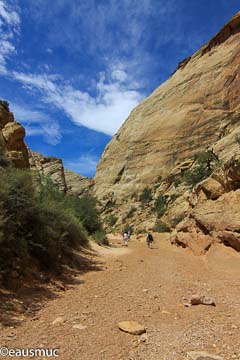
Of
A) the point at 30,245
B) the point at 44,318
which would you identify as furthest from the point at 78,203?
the point at 44,318

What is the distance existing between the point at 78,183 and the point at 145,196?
25.6 meters

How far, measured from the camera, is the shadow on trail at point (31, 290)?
5.48 m

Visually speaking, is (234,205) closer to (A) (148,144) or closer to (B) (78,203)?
(B) (78,203)

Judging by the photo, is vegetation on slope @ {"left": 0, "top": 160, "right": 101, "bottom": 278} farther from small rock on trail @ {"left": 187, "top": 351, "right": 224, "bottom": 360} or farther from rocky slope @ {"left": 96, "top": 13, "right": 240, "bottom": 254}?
rocky slope @ {"left": 96, "top": 13, "right": 240, "bottom": 254}

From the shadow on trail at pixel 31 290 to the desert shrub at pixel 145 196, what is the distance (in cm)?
3009

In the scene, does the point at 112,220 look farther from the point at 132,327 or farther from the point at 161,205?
the point at 132,327

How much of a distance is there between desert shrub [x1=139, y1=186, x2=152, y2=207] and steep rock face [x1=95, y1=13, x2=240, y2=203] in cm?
200

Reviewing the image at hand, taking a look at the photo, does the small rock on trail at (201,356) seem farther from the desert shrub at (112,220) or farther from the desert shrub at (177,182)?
the desert shrub at (112,220)

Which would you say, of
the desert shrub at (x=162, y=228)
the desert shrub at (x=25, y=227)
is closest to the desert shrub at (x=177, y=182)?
the desert shrub at (x=162, y=228)

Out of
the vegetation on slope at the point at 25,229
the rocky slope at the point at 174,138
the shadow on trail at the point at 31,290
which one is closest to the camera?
the shadow on trail at the point at 31,290

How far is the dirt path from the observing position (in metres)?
4.12

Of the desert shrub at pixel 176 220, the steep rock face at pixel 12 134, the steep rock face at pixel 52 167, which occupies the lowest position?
the desert shrub at pixel 176 220

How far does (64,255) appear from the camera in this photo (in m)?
10.7

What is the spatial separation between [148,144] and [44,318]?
149ft
